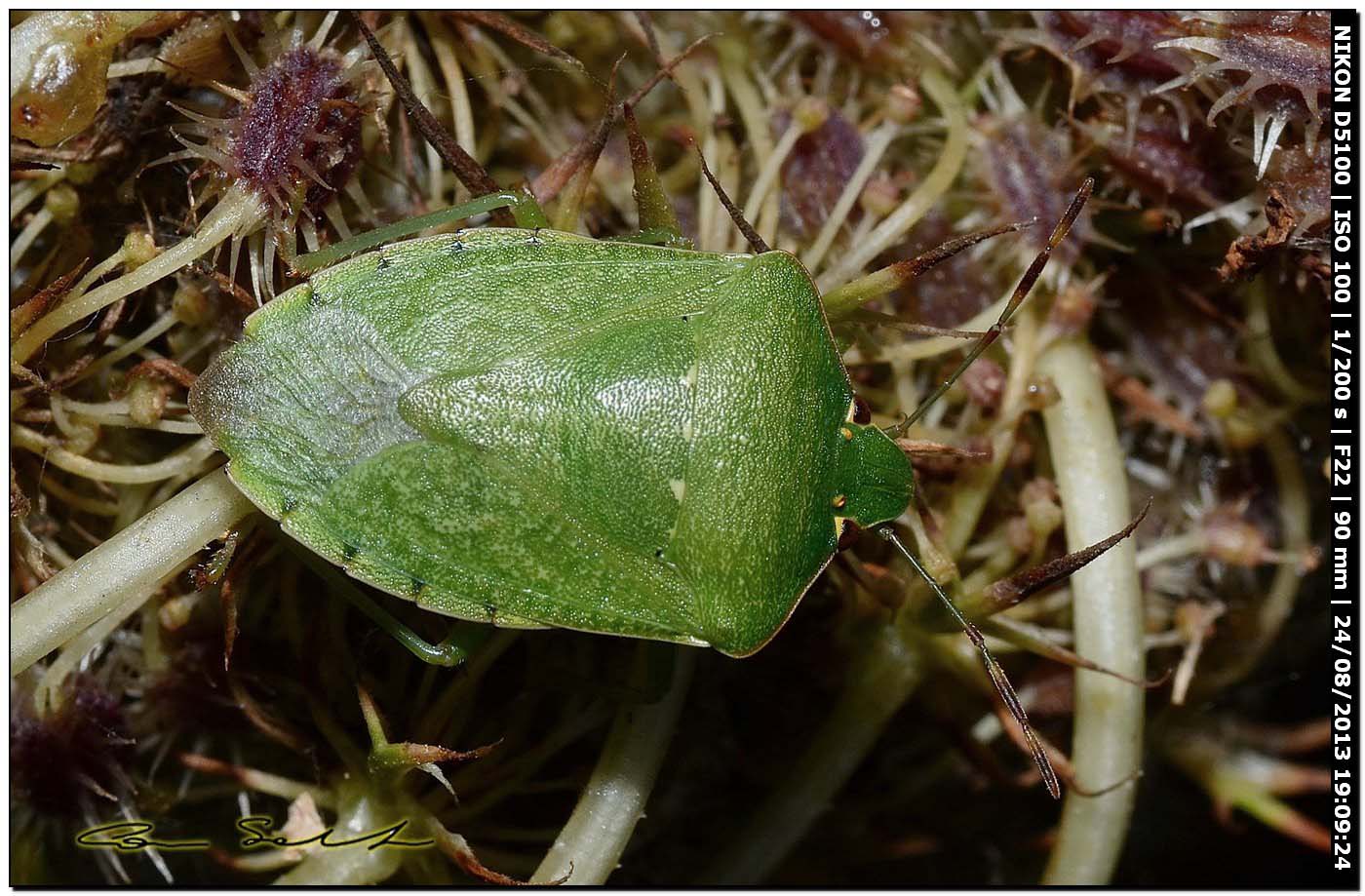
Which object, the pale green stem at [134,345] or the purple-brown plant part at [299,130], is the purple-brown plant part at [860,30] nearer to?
the purple-brown plant part at [299,130]

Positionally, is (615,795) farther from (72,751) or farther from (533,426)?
(72,751)

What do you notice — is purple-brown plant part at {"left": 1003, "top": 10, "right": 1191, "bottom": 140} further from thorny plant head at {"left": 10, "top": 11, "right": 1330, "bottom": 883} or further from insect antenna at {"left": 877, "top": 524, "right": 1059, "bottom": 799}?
insect antenna at {"left": 877, "top": 524, "right": 1059, "bottom": 799}

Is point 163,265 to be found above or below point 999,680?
above

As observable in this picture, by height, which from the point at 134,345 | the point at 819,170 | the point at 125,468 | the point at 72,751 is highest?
the point at 134,345

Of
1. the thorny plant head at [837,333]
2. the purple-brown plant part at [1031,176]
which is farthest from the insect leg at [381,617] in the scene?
the purple-brown plant part at [1031,176]

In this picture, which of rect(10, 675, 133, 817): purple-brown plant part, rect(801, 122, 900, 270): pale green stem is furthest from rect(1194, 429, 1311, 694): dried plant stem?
rect(10, 675, 133, 817): purple-brown plant part
